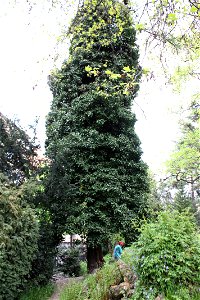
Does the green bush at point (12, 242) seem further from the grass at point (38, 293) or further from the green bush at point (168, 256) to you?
the green bush at point (168, 256)

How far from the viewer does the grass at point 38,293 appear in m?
8.09

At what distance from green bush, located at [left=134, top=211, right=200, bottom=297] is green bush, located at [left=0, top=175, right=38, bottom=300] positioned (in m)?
3.39

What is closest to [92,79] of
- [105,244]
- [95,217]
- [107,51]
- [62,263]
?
[107,51]

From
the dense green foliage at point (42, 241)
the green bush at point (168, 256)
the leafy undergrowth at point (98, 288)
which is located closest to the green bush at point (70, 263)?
the dense green foliage at point (42, 241)

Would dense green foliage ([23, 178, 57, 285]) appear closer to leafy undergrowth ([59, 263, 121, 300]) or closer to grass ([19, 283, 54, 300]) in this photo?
grass ([19, 283, 54, 300])

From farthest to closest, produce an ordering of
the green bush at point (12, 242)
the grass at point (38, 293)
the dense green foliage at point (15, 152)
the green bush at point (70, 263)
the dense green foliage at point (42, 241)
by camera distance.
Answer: the green bush at point (70, 263) < the dense green foliage at point (15, 152) < the dense green foliage at point (42, 241) < the grass at point (38, 293) < the green bush at point (12, 242)

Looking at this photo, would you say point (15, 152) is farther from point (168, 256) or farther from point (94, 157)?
point (168, 256)

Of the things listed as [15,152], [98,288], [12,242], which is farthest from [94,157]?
[98,288]

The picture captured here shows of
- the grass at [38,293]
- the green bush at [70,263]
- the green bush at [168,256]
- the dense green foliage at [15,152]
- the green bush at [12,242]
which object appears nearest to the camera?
the green bush at [168,256]

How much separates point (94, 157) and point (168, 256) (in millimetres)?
7416

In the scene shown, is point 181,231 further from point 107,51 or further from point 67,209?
point 107,51

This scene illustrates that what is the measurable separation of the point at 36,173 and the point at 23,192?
1.82 meters

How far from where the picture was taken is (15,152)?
31.5 ft

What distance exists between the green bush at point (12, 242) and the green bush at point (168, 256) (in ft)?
11.1
